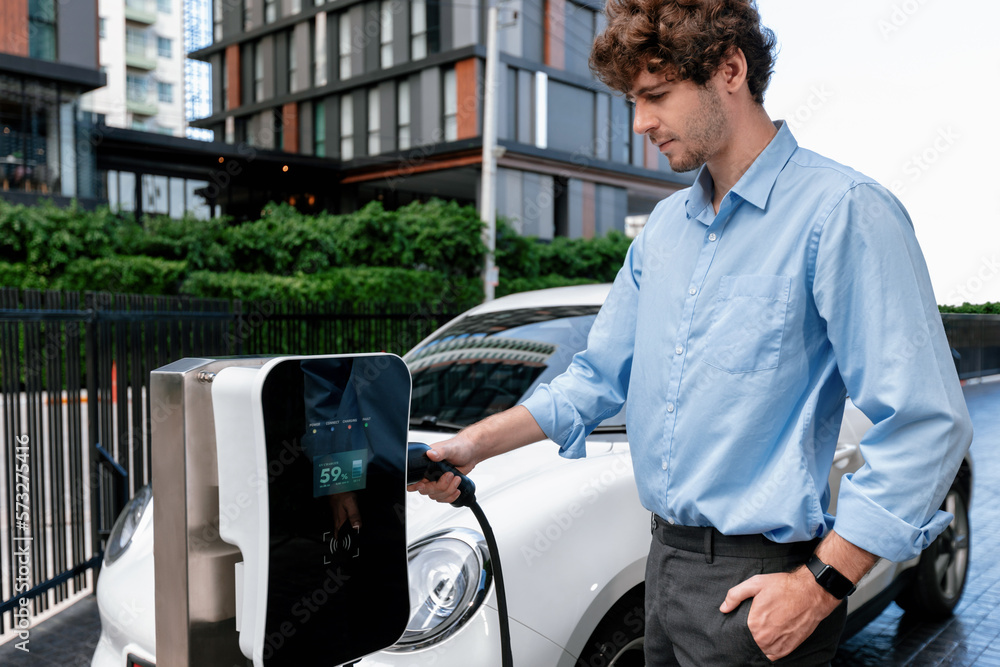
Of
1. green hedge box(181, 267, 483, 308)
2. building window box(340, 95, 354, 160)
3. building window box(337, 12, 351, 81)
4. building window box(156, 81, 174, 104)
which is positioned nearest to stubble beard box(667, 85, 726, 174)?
green hedge box(181, 267, 483, 308)

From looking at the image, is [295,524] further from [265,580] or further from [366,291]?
[366,291]

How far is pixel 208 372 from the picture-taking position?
1.45 metres

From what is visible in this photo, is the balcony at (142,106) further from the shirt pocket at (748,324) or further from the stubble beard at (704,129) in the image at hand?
the shirt pocket at (748,324)

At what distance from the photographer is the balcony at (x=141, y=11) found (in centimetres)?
6078

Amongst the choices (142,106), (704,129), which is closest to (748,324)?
(704,129)

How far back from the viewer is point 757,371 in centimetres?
150

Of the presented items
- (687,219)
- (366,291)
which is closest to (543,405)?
(687,219)

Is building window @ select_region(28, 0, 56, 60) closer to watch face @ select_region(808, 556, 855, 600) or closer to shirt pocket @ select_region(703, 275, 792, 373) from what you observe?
shirt pocket @ select_region(703, 275, 792, 373)

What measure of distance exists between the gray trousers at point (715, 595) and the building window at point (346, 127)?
2952cm

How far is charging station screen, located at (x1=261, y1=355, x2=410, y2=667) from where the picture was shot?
1376 mm

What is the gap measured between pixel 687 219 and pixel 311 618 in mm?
1056

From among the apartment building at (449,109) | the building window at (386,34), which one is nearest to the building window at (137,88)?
the apartment building at (449,109)

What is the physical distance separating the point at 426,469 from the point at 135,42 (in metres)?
69.0

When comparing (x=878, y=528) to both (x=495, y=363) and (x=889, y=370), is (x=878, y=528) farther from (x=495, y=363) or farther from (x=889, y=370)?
(x=495, y=363)
